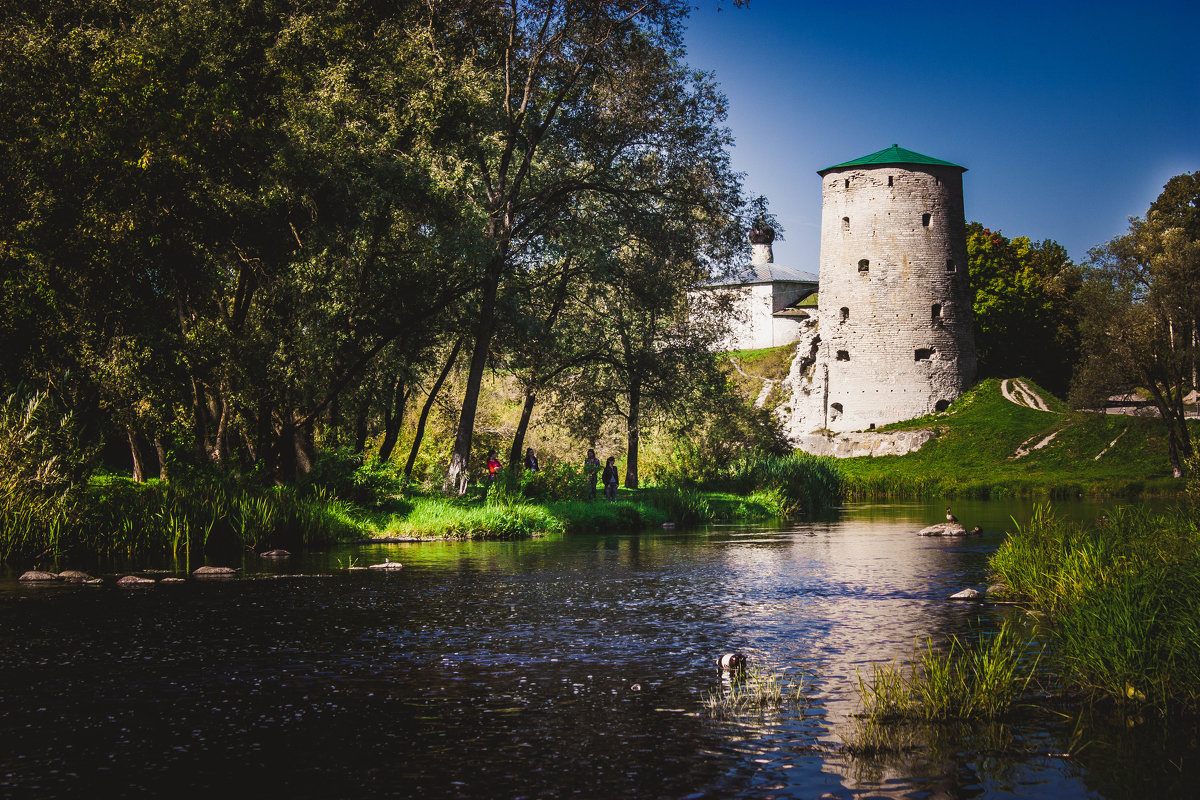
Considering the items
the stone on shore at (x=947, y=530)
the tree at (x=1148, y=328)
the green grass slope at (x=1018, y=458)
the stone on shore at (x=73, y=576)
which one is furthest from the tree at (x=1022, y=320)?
the stone on shore at (x=73, y=576)

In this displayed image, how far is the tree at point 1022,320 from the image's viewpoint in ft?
209

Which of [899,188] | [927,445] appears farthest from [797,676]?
[899,188]

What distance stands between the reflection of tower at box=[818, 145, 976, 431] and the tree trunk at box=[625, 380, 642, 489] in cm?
2517

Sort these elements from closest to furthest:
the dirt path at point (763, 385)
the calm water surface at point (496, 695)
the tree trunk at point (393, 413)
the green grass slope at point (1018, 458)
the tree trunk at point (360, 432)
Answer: the calm water surface at point (496, 695)
the tree trunk at point (393, 413)
the tree trunk at point (360, 432)
the green grass slope at point (1018, 458)
the dirt path at point (763, 385)

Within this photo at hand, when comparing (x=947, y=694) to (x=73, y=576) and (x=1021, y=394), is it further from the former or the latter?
(x=1021, y=394)

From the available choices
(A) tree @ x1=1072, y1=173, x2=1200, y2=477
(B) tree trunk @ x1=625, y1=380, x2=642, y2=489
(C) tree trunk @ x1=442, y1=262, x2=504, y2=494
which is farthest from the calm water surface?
(A) tree @ x1=1072, y1=173, x2=1200, y2=477

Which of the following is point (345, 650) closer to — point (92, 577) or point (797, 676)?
point (797, 676)

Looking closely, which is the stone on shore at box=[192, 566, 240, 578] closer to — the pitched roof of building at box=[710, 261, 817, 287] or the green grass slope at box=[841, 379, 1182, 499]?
the green grass slope at box=[841, 379, 1182, 499]

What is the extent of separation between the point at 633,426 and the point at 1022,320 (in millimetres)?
39657

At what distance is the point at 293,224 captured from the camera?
77.8ft

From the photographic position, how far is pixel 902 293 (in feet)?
189

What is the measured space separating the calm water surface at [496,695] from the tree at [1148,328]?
102ft

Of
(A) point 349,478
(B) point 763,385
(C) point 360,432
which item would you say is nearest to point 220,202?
(A) point 349,478

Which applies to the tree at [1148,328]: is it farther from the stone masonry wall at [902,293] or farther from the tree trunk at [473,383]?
the tree trunk at [473,383]
